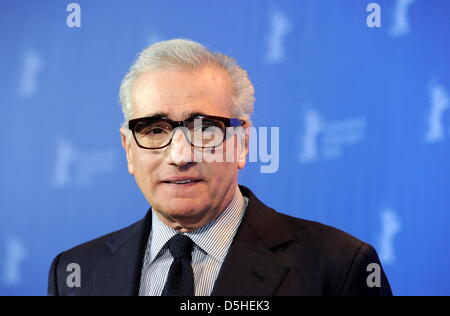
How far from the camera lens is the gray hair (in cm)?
188

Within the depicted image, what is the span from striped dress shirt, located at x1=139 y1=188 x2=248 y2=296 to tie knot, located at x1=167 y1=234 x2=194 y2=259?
2 cm

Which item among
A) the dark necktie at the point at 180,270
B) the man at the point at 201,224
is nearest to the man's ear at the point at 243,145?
the man at the point at 201,224

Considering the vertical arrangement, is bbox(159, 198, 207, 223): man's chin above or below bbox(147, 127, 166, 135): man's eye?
below

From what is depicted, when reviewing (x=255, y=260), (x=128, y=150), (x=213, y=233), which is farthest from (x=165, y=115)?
(x=255, y=260)

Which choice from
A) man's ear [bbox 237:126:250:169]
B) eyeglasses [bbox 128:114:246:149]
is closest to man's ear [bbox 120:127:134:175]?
eyeglasses [bbox 128:114:246:149]

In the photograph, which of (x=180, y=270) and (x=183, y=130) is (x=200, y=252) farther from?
(x=183, y=130)

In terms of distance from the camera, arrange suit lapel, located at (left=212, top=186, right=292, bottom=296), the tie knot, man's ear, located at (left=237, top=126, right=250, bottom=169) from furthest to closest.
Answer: man's ear, located at (left=237, top=126, right=250, bottom=169) < the tie knot < suit lapel, located at (left=212, top=186, right=292, bottom=296)

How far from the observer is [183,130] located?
184 cm

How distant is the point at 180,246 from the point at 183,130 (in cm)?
38

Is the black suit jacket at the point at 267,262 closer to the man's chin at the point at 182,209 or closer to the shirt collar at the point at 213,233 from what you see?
the shirt collar at the point at 213,233

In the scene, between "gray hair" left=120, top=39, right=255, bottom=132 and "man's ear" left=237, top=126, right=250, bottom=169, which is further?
"man's ear" left=237, top=126, right=250, bottom=169

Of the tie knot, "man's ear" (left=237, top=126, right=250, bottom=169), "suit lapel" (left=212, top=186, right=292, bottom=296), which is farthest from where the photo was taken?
"man's ear" (left=237, top=126, right=250, bottom=169)

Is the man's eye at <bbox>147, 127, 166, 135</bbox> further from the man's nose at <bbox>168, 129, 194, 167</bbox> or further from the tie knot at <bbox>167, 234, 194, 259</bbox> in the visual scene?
the tie knot at <bbox>167, 234, 194, 259</bbox>
